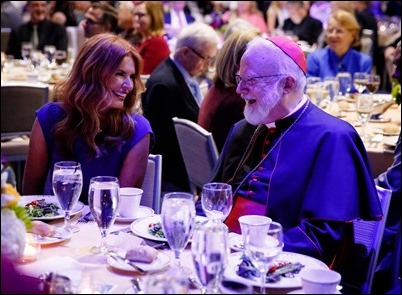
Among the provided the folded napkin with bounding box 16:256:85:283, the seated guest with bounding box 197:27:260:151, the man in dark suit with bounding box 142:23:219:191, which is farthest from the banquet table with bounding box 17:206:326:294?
the man in dark suit with bounding box 142:23:219:191

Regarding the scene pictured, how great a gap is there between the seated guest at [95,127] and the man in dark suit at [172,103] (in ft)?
5.04

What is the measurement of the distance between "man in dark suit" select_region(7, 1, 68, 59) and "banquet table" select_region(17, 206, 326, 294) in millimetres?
6812

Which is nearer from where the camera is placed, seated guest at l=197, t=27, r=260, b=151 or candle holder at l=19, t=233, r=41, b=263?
candle holder at l=19, t=233, r=41, b=263

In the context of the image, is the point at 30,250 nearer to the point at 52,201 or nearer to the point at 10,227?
the point at 10,227

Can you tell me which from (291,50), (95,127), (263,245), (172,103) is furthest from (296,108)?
(172,103)

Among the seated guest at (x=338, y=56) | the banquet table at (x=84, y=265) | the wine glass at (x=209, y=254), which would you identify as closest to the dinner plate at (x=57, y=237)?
the banquet table at (x=84, y=265)

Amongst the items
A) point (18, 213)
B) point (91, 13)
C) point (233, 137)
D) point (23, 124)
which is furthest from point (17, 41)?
point (18, 213)

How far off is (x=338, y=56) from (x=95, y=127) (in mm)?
4292

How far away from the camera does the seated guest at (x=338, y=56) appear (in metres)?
6.89

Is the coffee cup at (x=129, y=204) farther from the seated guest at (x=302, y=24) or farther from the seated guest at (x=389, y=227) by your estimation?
the seated guest at (x=302, y=24)

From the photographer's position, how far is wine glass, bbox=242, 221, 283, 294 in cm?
185

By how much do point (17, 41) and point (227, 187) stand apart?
7.07 meters

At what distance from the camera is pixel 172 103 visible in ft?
15.6

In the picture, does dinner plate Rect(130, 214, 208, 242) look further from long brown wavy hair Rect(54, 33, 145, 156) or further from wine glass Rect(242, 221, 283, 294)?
long brown wavy hair Rect(54, 33, 145, 156)
